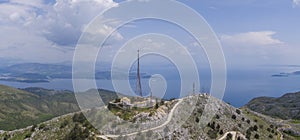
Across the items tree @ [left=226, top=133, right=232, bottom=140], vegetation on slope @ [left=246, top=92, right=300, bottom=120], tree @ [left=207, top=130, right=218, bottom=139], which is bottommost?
vegetation on slope @ [left=246, top=92, right=300, bottom=120]

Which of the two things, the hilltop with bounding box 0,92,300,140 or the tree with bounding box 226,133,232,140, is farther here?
the tree with bounding box 226,133,232,140

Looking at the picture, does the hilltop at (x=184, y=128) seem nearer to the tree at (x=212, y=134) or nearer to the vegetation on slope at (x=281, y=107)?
the tree at (x=212, y=134)

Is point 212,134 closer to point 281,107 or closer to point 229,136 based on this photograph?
point 229,136

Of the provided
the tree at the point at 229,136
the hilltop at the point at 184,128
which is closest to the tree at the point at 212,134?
the hilltop at the point at 184,128

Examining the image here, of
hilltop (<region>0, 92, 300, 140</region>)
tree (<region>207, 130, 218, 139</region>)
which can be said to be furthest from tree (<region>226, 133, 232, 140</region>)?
tree (<region>207, 130, 218, 139</region>)

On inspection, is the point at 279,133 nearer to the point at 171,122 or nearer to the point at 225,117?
the point at 225,117

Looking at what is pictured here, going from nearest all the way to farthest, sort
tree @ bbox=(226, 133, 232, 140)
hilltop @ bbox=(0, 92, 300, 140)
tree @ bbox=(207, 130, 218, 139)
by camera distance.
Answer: hilltop @ bbox=(0, 92, 300, 140) → tree @ bbox=(207, 130, 218, 139) → tree @ bbox=(226, 133, 232, 140)

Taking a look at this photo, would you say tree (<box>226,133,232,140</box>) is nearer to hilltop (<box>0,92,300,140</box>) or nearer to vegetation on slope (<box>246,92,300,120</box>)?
hilltop (<box>0,92,300,140</box>)

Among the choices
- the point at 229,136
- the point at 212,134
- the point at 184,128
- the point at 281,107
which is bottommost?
the point at 281,107

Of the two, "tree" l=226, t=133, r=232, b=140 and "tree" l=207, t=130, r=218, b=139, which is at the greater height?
"tree" l=207, t=130, r=218, b=139

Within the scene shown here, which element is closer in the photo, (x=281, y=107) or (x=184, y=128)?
(x=184, y=128)

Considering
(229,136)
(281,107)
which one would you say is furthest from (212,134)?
(281,107)
